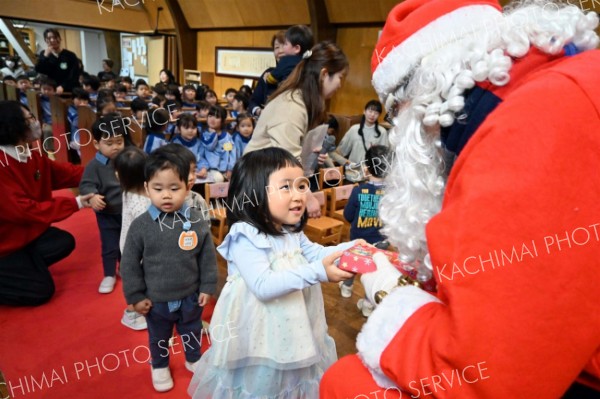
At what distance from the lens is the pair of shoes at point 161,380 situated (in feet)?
6.30

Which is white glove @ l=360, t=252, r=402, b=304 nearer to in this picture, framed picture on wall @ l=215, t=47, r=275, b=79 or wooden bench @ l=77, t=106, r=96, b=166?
wooden bench @ l=77, t=106, r=96, b=166

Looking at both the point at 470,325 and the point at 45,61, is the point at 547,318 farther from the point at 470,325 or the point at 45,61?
the point at 45,61

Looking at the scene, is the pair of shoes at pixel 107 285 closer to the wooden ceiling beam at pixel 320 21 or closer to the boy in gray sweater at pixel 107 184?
the boy in gray sweater at pixel 107 184

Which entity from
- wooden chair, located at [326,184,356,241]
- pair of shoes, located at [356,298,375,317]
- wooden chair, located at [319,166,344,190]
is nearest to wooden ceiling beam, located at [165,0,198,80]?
wooden chair, located at [319,166,344,190]

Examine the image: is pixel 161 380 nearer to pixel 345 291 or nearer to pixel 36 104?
pixel 345 291

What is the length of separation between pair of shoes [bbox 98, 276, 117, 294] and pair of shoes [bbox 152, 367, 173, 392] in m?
0.99

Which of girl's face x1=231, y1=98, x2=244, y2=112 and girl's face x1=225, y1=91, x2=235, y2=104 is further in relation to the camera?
girl's face x1=225, y1=91, x2=235, y2=104

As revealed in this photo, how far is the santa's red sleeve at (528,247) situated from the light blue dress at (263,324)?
2.27 feet

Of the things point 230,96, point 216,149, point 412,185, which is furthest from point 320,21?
point 412,185

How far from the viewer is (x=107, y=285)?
8.90 ft

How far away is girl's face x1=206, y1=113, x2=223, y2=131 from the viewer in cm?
448

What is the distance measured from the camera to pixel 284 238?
1.39 metres

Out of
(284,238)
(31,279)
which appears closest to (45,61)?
(31,279)

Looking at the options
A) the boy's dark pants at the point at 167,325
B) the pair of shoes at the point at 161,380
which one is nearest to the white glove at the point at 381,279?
the boy's dark pants at the point at 167,325
